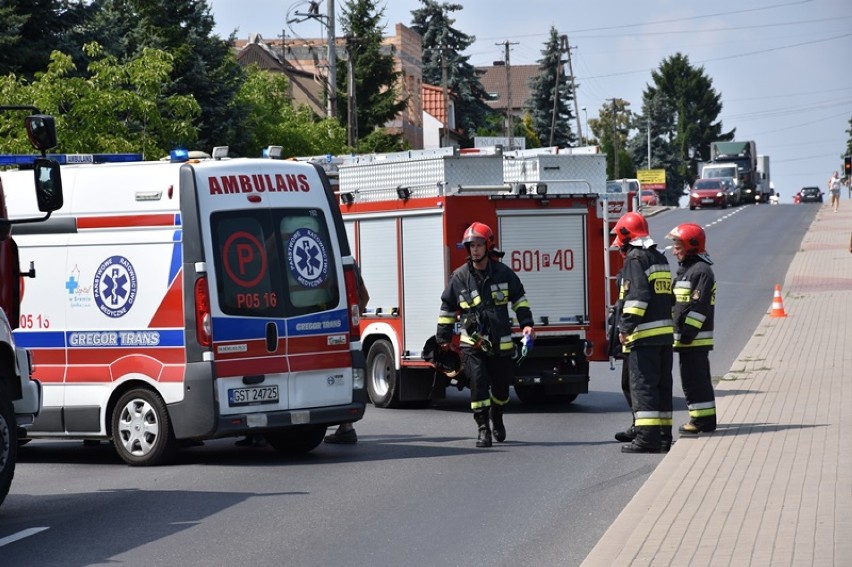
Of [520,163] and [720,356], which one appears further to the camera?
[720,356]

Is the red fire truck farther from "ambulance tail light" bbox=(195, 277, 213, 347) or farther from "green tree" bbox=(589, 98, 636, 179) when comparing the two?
"green tree" bbox=(589, 98, 636, 179)

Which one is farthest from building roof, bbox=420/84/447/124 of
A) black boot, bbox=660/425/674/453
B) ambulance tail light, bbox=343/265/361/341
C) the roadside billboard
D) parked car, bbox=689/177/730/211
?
black boot, bbox=660/425/674/453

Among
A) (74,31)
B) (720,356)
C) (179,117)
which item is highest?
(74,31)

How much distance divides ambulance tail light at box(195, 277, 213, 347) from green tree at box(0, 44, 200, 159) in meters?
15.9

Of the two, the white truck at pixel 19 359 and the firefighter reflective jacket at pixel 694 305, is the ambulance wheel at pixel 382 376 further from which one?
the white truck at pixel 19 359

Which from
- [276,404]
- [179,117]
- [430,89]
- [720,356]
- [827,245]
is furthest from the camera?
[430,89]

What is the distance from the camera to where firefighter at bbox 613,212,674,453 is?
13.0 meters

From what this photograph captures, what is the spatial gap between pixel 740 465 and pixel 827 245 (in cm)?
3892

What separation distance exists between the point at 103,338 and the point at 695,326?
5.21 meters

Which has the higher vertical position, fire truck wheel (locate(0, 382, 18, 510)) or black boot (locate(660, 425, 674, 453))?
fire truck wheel (locate(0, 382, 18, 510))

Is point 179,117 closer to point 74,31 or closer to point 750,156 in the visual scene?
point 74,31

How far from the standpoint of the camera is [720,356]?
23.2 m

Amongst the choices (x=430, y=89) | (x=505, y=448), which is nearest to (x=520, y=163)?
(x=505, y=448)

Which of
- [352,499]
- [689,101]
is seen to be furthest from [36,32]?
[689,101]
